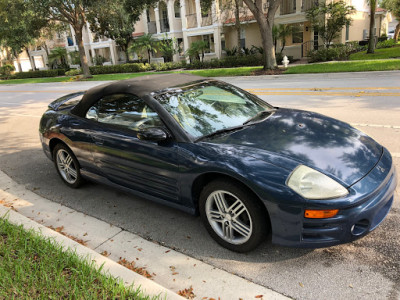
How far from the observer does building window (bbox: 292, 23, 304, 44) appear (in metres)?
27.2

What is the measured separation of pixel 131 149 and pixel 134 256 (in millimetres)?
1120

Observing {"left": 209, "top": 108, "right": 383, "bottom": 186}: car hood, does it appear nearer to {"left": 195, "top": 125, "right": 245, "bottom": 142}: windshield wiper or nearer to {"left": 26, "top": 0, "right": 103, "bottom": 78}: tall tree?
{"left": 195, "top": 125, "right": 245, "bottom": 142}: windshield wiper

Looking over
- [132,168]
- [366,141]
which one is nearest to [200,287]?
[132,168]

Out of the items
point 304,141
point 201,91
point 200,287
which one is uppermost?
point 201,91

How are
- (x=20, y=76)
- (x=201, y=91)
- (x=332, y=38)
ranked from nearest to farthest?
(x=201, y=91) < (x=332, y=38) < (x=20, y=76)

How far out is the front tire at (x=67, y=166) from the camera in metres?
4.77

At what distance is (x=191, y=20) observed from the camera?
3238 cm

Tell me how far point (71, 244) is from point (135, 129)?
1.34 m

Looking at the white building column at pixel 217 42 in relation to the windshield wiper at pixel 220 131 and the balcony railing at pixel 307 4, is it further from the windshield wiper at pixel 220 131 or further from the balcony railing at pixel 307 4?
the windshield wiper at pixel 220 131

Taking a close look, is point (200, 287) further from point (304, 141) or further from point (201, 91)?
point (201, 91)

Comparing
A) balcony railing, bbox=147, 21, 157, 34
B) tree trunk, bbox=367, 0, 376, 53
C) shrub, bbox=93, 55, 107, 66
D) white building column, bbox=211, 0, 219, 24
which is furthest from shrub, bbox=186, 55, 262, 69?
shrub, bbox=93, 55, 107, 66

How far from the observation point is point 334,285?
265cm

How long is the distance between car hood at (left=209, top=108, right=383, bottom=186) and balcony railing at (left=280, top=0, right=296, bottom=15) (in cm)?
2624

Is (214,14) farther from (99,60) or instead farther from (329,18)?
(99,60)
